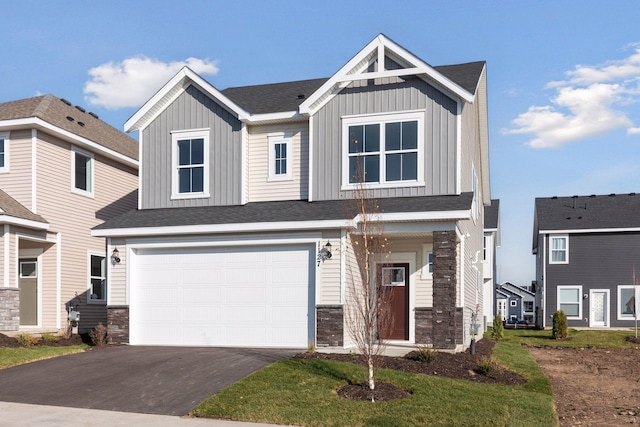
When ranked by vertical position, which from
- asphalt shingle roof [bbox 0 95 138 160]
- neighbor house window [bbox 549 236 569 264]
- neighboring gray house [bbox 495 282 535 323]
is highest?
asphalt shingle roof [bbox 0 95 138 160]

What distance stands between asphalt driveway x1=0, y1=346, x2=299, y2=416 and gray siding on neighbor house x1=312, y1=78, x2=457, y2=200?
4748 millimetres

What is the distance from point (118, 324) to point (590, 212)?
2733cm

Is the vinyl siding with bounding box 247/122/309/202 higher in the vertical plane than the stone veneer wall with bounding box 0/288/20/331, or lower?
higher

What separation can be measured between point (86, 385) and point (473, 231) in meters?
13.3

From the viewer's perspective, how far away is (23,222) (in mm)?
17906

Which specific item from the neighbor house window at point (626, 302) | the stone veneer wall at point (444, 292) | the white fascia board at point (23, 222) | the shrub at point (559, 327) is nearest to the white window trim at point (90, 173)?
the white fascia board at point (23, 222)

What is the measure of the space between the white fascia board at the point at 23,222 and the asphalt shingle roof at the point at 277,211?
2.64m

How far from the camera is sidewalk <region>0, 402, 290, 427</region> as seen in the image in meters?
9.34

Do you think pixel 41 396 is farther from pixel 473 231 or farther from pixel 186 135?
pixel 473 231

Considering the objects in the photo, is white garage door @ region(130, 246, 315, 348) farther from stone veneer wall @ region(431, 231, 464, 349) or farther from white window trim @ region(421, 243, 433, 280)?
white window trim @ region(421, 243, 433, 280)

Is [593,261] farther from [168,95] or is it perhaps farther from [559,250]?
[168,95]

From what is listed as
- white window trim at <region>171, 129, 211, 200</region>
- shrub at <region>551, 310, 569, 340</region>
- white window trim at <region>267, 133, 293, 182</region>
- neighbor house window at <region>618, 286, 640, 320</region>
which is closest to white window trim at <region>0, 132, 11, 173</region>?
white window trim at <region>171, 129, 211, 200</region>

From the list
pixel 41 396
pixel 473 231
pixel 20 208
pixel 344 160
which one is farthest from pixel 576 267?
pixel 41 396

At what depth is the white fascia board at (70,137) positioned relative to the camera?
18625mm
